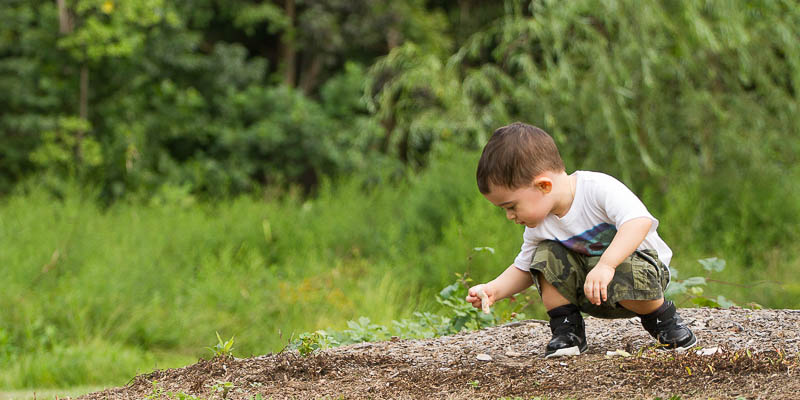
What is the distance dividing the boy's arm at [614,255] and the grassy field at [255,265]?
1591 millimetres

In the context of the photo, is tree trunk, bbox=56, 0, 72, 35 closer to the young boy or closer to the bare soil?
the bare soil

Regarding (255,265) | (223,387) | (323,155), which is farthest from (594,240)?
(323,155)

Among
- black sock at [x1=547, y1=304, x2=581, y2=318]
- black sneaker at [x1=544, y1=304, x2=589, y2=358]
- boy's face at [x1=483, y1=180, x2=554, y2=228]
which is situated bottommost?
black sneaker at [x1=544, y1=304, x2=589, y2=358]

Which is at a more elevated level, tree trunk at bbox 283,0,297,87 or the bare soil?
tree trunk at bbox 283,0,297,87

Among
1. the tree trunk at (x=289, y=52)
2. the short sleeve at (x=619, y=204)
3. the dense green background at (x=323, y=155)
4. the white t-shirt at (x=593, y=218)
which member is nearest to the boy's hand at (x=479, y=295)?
the white t-shirt at (x=593, y=218)

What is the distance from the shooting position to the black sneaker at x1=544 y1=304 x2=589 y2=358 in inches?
115

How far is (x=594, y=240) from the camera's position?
9.32ft

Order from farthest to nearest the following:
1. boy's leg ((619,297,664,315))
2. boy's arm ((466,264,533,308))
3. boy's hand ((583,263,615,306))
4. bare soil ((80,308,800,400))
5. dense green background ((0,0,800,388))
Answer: dense green background ((0,0,800,388)) < boy's arm ((466,264,533,308)) < boy's leg ((619,297,664,315)) < boy's hand ((583,263,615,306)) < bare soil ((80,308,800,400))

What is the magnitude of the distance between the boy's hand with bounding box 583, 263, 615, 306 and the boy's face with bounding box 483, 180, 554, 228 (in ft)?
1.01

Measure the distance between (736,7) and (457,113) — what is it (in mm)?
2869

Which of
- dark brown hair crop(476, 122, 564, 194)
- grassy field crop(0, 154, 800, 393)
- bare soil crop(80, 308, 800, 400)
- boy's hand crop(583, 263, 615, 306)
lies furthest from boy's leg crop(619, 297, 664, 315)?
grassy field crop(0, 154, 800, 393)

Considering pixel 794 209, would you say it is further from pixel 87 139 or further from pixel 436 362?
pixel 87 139

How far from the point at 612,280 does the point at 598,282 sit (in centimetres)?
22

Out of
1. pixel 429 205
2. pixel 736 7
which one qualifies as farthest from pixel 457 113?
pixel 736 7
